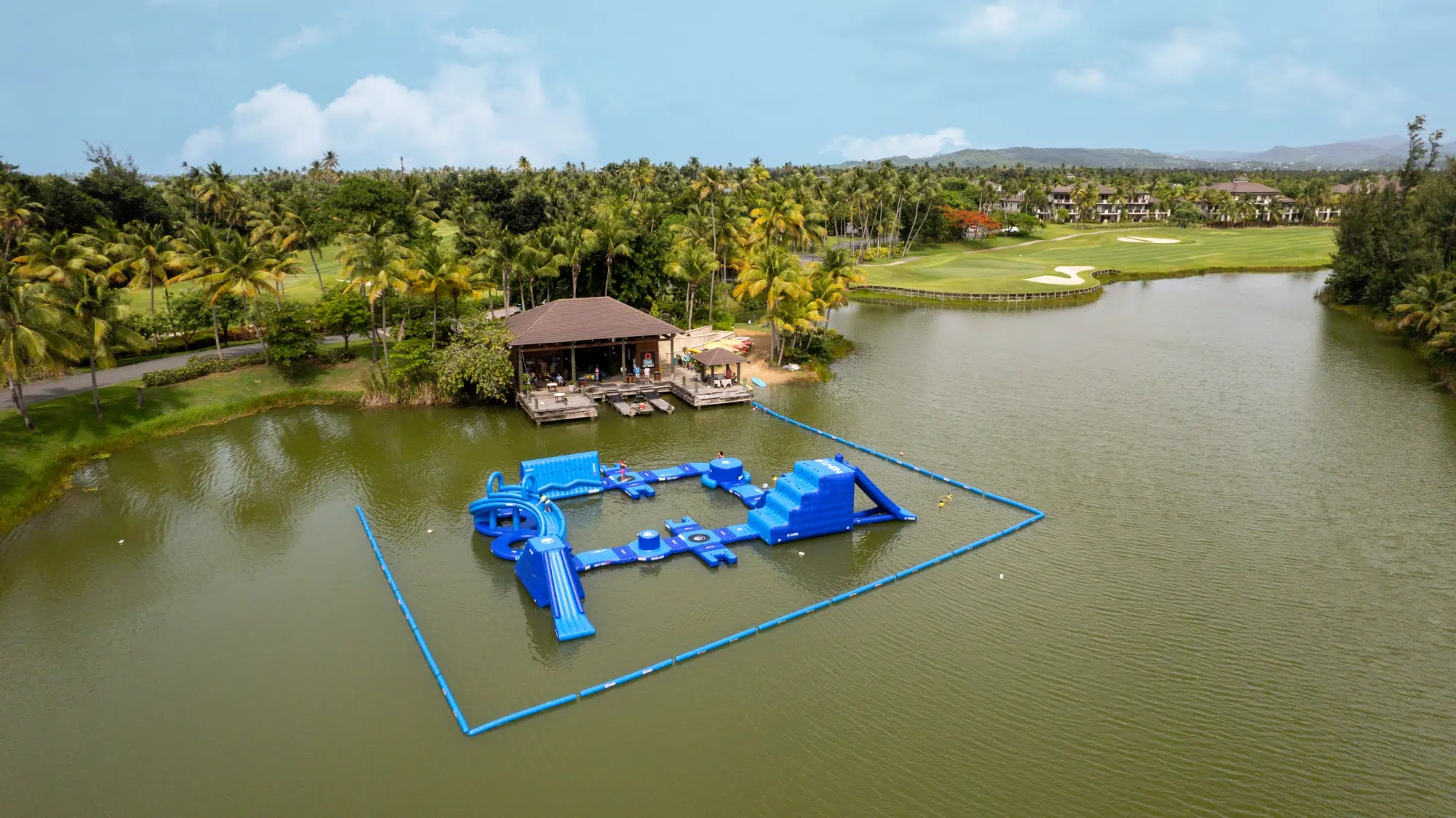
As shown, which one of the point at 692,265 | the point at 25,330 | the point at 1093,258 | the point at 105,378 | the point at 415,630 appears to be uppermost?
the point at 692,265

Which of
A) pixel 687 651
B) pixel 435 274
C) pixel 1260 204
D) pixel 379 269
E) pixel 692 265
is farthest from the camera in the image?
pixel 1260 204

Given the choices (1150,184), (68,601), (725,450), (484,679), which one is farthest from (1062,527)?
(1150,184)

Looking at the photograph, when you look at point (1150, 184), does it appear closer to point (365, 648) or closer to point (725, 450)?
point (725, 450)

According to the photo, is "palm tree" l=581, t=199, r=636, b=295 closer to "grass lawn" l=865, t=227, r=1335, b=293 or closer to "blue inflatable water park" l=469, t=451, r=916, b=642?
"blue inflatable water park" l=469, t=451, r=916, b=642

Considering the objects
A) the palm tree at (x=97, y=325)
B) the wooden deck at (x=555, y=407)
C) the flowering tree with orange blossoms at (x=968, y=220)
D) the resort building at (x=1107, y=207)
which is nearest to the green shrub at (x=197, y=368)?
the palm tree at (x=97, y=325)

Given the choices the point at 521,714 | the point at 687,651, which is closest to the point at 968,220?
the point at 687,651

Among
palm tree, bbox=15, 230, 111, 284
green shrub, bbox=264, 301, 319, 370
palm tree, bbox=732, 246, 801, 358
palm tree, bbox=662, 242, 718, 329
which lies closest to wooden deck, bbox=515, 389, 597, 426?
green shrub, bbox=264, 301, 319, 370

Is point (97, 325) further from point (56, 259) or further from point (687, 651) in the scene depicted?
point (687, 651)
